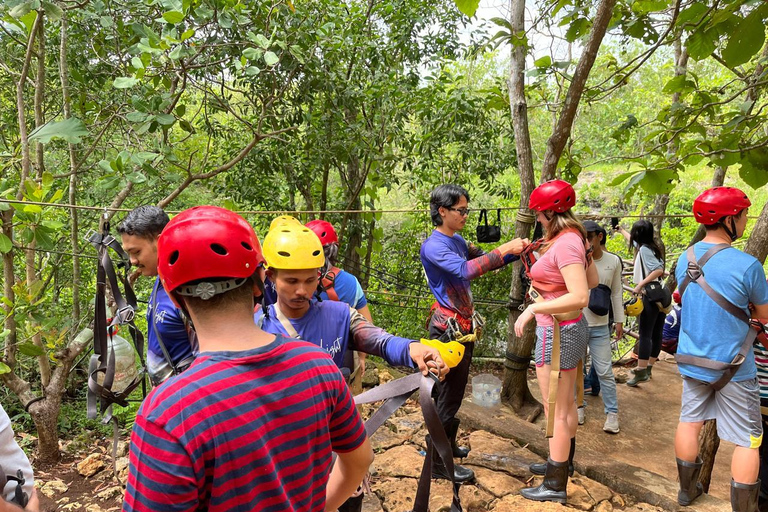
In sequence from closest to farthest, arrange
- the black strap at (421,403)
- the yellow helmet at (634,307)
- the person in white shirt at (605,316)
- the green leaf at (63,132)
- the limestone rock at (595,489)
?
1. the black strap at (421,403)
2. the green leaf at (63,132)
3. the limestone rock at (595,489)
4. the person in white shirt at (605,316)
5. the yellow helmet at (634,307)

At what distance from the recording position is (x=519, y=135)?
4.48 m

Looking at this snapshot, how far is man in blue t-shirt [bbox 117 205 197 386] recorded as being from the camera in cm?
209

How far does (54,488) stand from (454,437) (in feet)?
8.89

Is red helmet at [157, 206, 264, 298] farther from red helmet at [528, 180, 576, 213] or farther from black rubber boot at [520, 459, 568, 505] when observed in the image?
black rubber boot at [520, 459, 568, 505]

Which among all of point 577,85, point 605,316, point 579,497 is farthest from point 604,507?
point 577,85

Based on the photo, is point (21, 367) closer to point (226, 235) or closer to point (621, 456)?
point (226, 235)

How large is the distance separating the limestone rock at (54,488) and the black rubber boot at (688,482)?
3883 millimetres

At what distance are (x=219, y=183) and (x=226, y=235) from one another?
5.50 metres

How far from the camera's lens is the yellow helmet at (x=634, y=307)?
509cm

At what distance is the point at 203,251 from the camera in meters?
1.11

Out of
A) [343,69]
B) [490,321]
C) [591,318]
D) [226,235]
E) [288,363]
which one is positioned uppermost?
[343,69]

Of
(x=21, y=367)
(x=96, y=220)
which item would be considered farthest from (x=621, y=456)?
(x=96, y=220)

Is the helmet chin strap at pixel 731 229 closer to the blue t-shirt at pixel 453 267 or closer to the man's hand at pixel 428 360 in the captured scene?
the blue t-shirt at pixel 453 267

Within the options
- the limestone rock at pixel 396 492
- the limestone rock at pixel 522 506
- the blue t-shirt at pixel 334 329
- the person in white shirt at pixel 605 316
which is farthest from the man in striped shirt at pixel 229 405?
the person in white shirt at pixel 605 316
